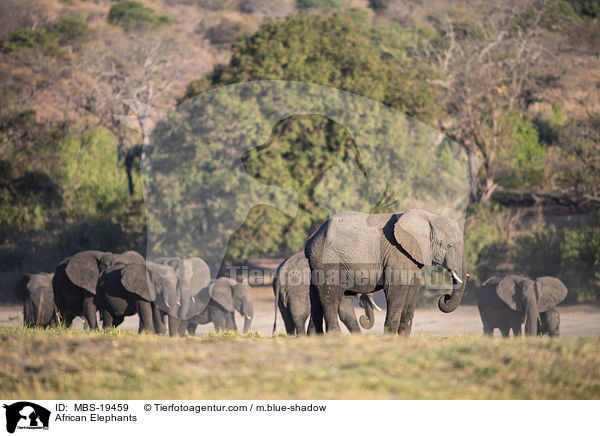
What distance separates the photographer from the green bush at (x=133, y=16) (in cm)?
9488

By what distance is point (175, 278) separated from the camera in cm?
1967

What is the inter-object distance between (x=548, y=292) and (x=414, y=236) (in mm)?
8668

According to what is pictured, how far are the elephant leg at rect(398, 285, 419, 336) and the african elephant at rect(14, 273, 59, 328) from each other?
445 inches

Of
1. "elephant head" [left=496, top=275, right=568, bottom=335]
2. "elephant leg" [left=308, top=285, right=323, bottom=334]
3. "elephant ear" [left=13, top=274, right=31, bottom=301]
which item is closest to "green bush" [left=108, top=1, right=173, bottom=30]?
"elephant ear" [left=13, top=274, right=31, bottom=301]

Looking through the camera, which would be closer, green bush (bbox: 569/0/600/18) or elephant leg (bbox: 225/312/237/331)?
elephant leg (bbox: 225/312/237/331)

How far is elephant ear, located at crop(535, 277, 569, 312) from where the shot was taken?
20.2m

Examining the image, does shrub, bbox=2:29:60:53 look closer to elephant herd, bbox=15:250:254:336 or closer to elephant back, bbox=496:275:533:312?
elephant herd, bbox=15:250:254:336

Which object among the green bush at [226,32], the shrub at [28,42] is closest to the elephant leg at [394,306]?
the shrub at [28,42]

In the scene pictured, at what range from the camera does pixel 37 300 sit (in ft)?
72.4

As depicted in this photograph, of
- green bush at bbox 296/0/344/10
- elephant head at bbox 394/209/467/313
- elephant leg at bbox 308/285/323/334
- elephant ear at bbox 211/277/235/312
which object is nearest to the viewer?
elephant head at bbox 394/209/467/313

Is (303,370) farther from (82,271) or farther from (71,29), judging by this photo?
(71,29)

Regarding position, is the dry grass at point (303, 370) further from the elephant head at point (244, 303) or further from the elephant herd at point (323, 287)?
the elephant head at point (244, 303)
